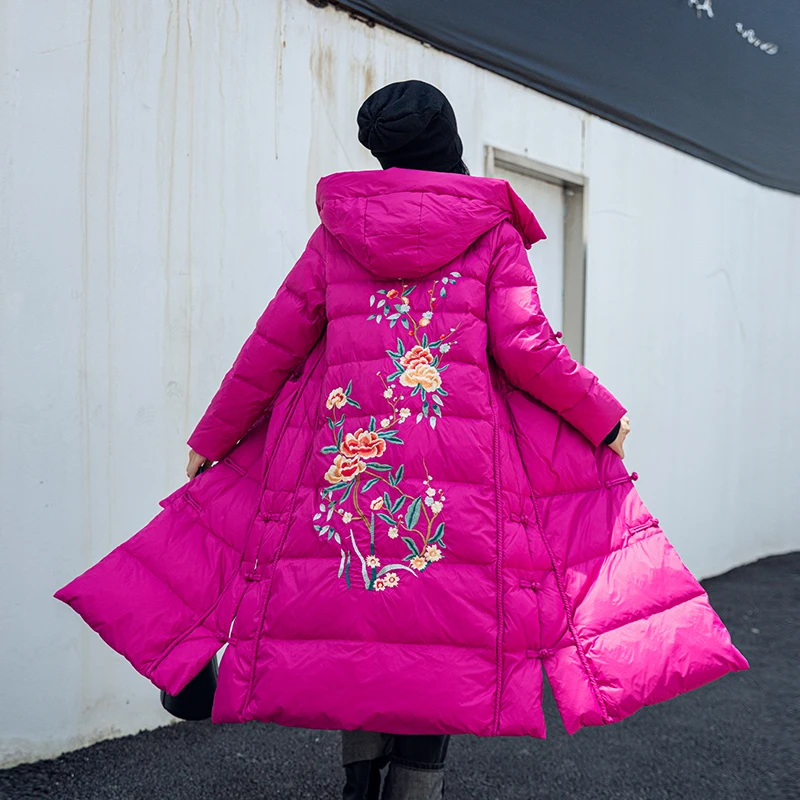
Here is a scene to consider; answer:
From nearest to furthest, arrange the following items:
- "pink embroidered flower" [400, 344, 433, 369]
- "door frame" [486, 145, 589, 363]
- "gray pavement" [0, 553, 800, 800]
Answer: "pink embroidered flower" [400, 344, 433, 369]
"gray pavement" [0, 553, 800, 800]
"door frame" [486, 145, 589, 363]

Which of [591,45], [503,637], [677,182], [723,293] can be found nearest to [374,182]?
[503,637]

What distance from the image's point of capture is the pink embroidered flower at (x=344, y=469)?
184cm

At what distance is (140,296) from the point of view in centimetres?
296

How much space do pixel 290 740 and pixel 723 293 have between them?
4126 millimetres

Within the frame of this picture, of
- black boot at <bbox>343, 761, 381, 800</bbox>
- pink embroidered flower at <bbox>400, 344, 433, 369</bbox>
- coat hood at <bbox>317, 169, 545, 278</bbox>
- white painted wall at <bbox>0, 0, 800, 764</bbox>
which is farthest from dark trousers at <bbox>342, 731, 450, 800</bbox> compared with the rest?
white painted wall at <bbox>0, 0, 800, 764</bbox>

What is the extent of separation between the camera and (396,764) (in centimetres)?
196

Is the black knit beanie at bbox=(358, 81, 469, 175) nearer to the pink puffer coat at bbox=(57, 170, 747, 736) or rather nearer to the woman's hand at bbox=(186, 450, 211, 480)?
the pink puffer coat at bbox=(57, 170, 747, 736)

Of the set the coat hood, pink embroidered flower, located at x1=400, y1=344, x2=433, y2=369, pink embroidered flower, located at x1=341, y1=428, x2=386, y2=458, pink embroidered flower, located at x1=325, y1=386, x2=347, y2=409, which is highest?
the coat hood

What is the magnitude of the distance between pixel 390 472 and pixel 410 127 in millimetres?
720

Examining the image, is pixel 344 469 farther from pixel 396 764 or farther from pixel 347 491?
pixel 396 764

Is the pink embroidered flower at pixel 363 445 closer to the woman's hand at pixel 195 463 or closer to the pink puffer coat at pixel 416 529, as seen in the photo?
the pink puffer coat at pixel 416 529

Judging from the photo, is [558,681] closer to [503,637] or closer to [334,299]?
[503,637]

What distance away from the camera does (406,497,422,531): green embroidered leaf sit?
1.79 meters

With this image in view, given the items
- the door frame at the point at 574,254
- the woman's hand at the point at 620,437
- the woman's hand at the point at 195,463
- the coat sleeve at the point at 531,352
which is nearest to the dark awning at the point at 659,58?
the door frame at the point at 574,254
